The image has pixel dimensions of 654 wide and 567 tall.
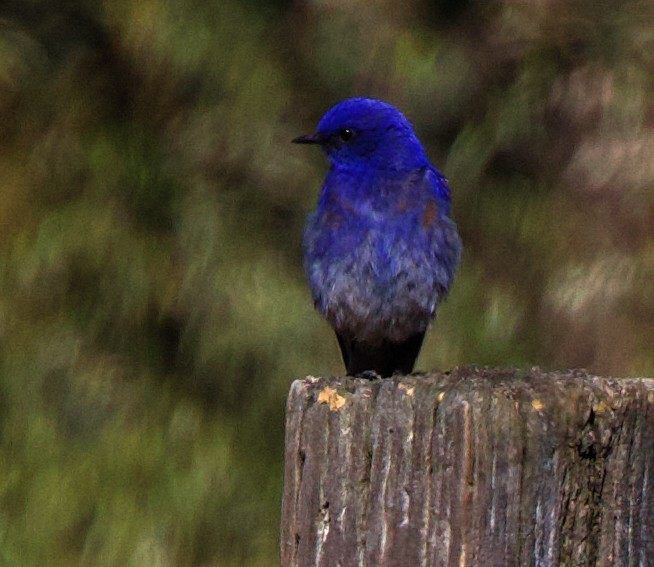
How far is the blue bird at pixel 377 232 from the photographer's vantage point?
4434 millimetres

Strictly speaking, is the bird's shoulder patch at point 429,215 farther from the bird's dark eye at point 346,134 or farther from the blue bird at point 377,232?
the bird's dark eye at point 346,134

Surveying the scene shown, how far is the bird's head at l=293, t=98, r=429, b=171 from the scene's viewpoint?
4703 millimetres

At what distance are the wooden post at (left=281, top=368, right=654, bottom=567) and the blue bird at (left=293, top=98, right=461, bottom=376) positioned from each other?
235cm

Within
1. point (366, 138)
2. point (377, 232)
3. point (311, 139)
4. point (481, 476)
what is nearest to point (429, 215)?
point (377, 232)

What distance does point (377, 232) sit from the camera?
442 centimetres

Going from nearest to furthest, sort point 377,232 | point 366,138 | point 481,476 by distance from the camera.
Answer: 1. point 481,476
2. point 377,232
3. point 366,138

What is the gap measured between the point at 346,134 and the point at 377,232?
0.51 m

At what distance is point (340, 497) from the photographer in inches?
79.9

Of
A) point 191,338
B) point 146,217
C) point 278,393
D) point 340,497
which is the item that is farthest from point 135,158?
point 340,497

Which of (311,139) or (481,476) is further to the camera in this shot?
(311,139)

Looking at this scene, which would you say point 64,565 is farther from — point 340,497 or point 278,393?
point 340,497

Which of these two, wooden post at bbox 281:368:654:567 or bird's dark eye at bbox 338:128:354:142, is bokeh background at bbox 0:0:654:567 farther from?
wooden post at bbox 281:368:654:567

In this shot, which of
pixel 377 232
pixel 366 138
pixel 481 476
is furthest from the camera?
pixel 366 138

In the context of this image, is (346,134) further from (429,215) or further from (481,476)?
(481,476)
